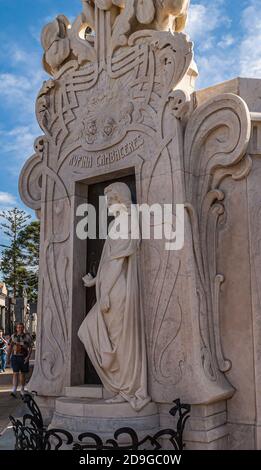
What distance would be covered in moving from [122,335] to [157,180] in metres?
1.71

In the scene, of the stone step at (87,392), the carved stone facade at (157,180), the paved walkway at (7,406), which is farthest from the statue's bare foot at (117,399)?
the paved walkway at (7,406)

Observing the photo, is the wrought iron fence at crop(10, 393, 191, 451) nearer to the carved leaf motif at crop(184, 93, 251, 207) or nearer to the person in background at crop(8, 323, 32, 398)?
the carved leaf motif at crop(184, 93, 251, 207)

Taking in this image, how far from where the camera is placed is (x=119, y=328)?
4977mm

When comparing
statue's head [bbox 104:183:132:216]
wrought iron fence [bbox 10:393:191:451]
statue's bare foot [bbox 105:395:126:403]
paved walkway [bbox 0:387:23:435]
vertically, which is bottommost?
paved walkway [bbox 0:387:23:435]

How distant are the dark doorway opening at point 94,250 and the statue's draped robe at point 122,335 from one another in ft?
2.11

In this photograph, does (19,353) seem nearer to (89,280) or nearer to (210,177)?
(89,280)

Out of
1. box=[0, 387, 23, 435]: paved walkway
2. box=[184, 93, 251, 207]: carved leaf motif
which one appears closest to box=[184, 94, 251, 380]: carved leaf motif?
box=[184, 93, 251, 207]: carved leaf motif

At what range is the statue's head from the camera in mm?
5289

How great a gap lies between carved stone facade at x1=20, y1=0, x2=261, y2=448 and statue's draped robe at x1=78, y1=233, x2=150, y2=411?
0.12 m

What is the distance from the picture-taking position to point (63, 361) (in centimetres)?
565

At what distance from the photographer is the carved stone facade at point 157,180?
474 cm
